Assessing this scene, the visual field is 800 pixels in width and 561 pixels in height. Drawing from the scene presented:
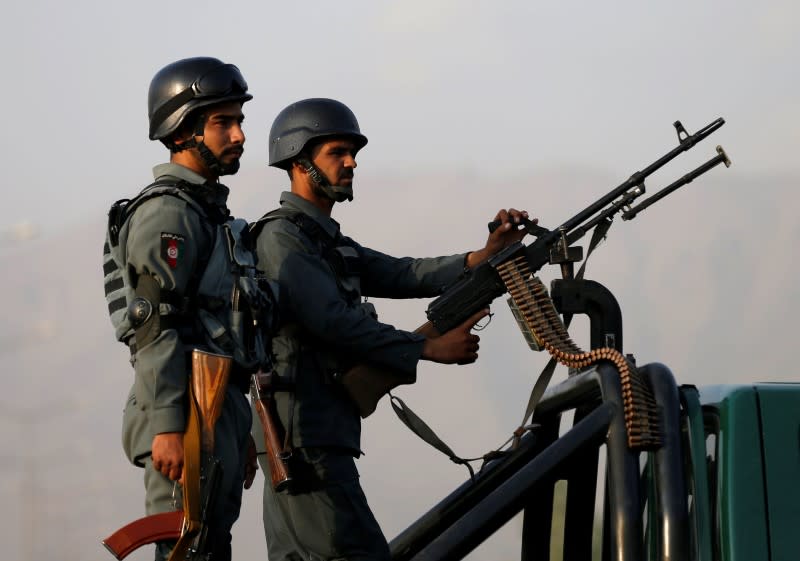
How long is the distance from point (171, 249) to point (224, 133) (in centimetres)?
54

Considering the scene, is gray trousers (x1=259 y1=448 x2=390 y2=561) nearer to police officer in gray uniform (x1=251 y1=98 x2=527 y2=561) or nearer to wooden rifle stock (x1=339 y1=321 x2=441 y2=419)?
police officer in gray uniform (x1=251 y1=98 x2=527 y2=561)

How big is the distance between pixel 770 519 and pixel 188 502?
1.51m

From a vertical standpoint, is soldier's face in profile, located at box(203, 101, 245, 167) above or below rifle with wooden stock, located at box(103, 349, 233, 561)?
above

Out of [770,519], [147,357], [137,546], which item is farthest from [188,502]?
[770,519]

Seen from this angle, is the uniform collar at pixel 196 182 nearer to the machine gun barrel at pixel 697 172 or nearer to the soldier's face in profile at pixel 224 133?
the soldier's face in profile at pixel 224 133

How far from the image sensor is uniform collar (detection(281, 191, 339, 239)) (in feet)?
16.5

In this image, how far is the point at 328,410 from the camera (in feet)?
15.5

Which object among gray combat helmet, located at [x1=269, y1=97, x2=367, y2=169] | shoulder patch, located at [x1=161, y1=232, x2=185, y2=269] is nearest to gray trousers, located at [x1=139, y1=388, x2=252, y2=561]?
shoulder patch, located at [x1=161, y1=232, x2=185, y2=269]

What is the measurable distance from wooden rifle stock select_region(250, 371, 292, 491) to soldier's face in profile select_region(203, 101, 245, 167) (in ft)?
2.95

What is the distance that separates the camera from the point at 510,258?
514cm

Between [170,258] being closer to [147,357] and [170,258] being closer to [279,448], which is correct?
[147,357]

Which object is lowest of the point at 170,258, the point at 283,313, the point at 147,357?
the point at 147,357

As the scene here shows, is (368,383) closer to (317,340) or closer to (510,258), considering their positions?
(317,340)

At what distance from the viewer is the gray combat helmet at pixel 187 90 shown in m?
4.00
